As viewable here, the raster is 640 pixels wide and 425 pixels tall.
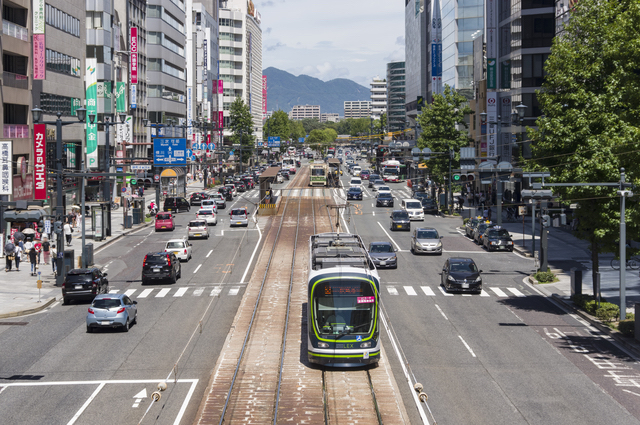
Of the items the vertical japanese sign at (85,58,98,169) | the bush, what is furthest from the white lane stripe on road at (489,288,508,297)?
the vertical japanese sign at (85,58,98,169)

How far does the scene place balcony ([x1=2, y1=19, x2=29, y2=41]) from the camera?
57494mm

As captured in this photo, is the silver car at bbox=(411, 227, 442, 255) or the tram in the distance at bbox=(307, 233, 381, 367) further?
the silver car at bbox=(411, 227, 442, 255)

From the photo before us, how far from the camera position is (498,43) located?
83438mm

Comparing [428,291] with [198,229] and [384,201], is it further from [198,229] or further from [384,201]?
[384,201]

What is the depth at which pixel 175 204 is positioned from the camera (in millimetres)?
81500

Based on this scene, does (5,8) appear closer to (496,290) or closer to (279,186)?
(496,290)

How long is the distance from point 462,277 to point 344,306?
1698 cm

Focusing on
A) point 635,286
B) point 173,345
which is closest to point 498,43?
point 635,286

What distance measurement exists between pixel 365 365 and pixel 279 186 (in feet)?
308

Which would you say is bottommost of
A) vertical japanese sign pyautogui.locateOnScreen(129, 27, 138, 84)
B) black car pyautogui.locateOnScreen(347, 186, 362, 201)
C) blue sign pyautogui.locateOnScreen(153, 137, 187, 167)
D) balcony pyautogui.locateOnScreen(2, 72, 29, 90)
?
black car pyautogui.locateOnScreen(347, 186, 362, 201)

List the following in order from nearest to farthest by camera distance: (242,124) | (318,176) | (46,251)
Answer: (46,251), (318,176), (242,124)

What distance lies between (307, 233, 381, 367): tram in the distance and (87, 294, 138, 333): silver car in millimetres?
10238

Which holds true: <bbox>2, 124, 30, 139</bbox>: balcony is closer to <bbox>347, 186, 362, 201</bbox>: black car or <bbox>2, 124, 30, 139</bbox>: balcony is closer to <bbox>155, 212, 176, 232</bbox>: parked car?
<bbox>155, 212, 176, 232</bbox>: parked car

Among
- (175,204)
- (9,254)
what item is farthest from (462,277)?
(175,204)
